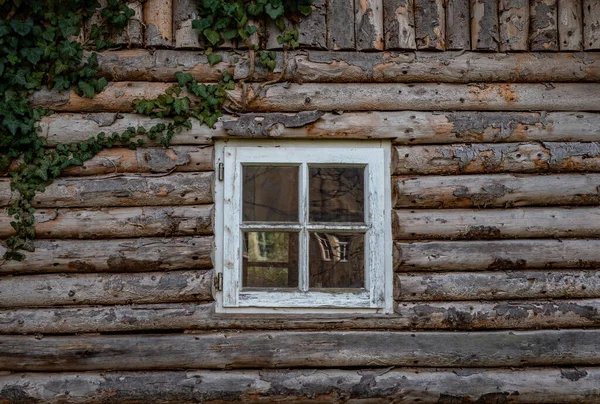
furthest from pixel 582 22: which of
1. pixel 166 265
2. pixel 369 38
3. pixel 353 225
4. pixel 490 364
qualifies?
pixel 166 265

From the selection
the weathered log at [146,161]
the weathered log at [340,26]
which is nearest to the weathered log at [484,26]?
the weathered log at [340,26]

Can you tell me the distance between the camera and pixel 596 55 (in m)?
4.34

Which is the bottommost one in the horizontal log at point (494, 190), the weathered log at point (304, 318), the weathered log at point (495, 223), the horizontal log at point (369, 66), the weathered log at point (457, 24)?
the weathered log at point (304, 318)

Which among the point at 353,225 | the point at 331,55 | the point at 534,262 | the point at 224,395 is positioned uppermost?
the point at 331,55

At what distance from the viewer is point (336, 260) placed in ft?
14.1

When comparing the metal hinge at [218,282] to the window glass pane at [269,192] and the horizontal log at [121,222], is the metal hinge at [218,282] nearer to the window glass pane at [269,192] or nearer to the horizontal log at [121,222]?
the horizontal log at [121,222]

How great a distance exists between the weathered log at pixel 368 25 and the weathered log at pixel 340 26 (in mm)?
29

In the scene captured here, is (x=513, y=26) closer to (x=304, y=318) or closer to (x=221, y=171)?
(x=221, y=171)

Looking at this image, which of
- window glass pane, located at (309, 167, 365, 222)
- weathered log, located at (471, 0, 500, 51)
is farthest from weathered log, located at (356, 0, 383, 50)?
window glass pane, located at (309, 167, 365, 222)

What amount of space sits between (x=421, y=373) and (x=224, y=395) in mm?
1291

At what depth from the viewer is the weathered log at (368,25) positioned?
4238 mm

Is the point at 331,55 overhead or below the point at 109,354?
overhead

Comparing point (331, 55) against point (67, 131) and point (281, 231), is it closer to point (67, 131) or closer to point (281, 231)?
point (281, 231)

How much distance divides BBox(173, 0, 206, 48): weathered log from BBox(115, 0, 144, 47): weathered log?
0.23 m
